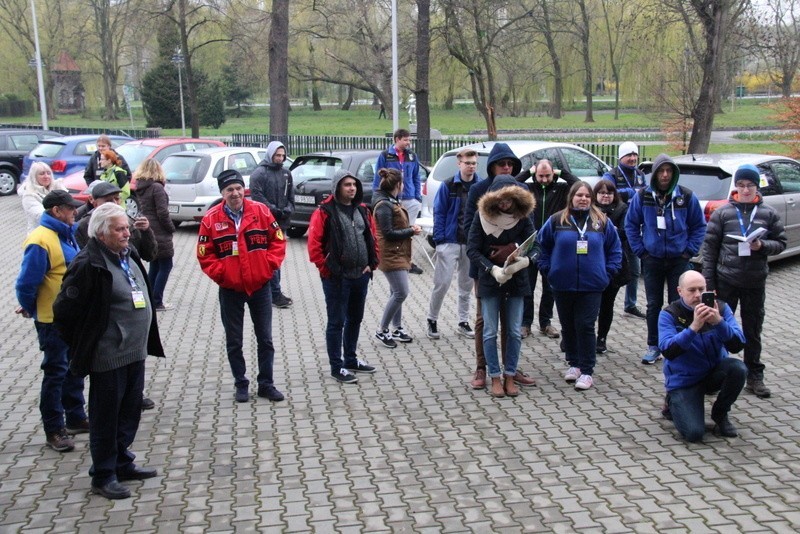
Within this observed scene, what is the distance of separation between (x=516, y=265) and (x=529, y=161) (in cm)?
667

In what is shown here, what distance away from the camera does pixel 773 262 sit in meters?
13.4

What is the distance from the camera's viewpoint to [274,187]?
35.8 feet

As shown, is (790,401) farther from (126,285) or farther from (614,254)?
(126,285)

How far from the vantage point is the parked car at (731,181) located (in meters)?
11.7

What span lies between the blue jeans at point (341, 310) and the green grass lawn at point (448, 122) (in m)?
32.6

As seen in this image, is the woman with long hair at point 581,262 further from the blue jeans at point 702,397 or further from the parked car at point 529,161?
the parked car at point 529,161

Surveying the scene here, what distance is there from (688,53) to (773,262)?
11.7 m

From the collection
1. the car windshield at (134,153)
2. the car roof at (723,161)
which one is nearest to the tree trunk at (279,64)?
the car windshield at (134,153)

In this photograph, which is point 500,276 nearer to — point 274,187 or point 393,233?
point 393,233

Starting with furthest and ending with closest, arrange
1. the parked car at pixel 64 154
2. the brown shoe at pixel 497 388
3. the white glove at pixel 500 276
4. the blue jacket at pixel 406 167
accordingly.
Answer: the parked car at pixel 64 154 < the blue jacket at pixel 406 167 < the brown shoe at pixel 497 388 < the white glove at pixel 500 276

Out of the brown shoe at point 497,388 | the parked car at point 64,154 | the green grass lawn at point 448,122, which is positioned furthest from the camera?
the green grass lawn at point 448,122

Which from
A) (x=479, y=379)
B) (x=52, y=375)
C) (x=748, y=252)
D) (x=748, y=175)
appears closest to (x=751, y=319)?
(x=748, y=252)

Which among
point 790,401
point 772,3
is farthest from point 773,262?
point 772,3

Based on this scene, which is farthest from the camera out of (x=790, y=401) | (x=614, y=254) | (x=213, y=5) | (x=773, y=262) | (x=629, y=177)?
(x=213, y=5)
